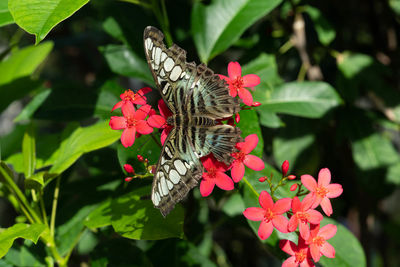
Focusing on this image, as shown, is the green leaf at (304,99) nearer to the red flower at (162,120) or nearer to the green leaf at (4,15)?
the red flower at (162,120)

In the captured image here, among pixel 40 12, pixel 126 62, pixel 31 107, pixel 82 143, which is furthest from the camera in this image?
pixel 126 62

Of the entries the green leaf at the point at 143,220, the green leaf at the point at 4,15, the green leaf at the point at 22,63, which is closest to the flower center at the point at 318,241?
the green leaf at the point at 143,220

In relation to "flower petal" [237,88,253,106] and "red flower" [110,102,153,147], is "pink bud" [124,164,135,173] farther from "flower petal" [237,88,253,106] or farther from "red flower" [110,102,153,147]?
"flower petal" [237,88,253,106]

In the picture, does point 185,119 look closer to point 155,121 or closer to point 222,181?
point 155,121

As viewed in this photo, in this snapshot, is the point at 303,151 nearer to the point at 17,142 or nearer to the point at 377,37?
the point at 377,37

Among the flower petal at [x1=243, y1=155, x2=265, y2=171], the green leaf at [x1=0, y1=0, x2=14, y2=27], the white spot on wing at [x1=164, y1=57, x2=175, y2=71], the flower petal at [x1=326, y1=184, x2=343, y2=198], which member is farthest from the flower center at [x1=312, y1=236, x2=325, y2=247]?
the green leaf at [x1=0, y1=0, x2=14, y2=27]

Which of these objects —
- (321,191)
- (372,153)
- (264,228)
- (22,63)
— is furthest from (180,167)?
(372,153)

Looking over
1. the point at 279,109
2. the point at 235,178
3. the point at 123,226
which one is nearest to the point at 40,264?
the point at 123,226
